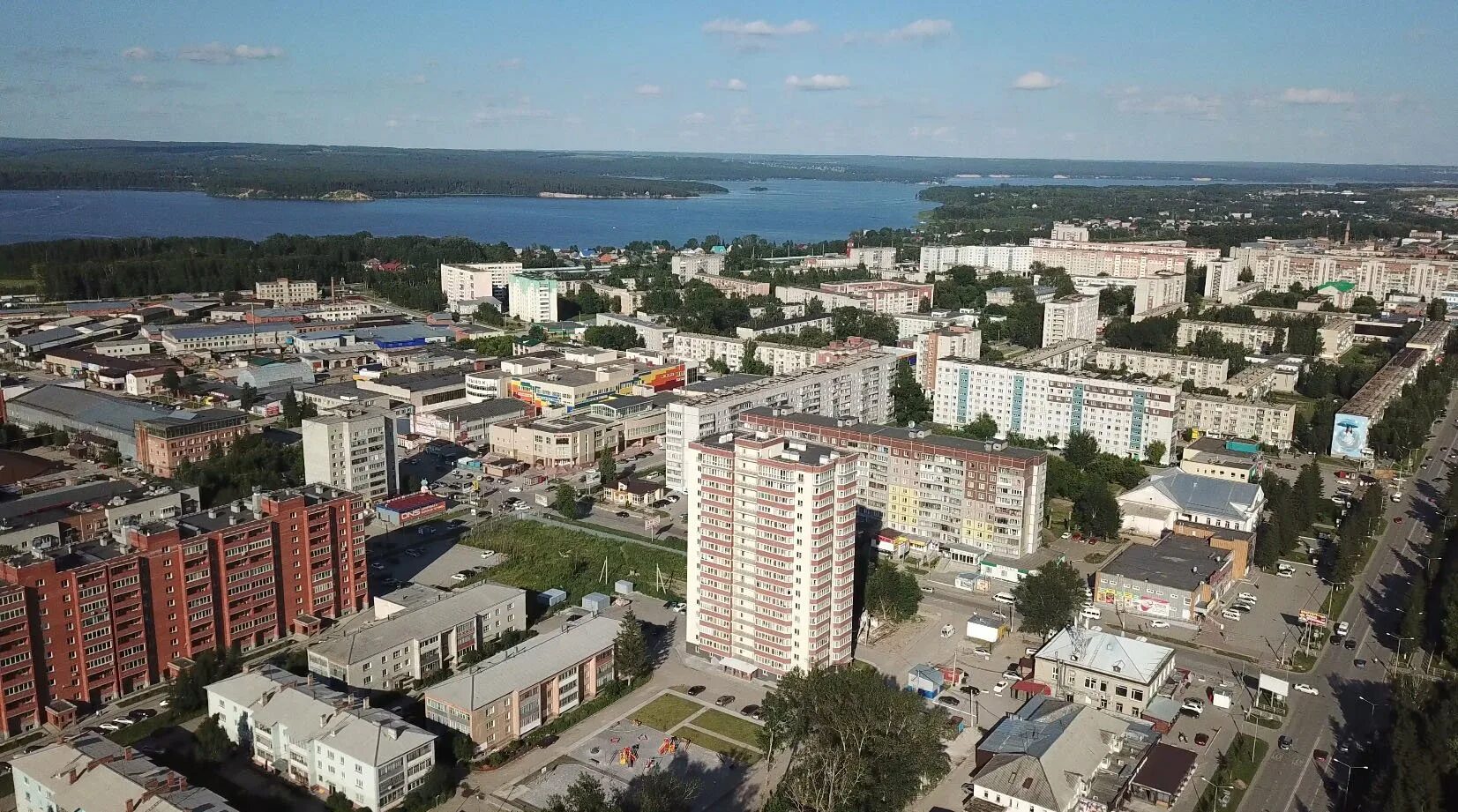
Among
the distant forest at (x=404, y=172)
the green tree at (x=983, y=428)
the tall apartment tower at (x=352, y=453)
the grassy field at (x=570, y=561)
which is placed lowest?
the grassy field at (x=570, y=561)

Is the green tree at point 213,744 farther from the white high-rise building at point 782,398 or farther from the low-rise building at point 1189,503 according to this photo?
the low-rise building at point 1189,503

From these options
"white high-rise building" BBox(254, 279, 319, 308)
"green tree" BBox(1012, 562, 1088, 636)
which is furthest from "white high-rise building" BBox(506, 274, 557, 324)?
"green tree" BBox(1012, 562, 1088, 636)

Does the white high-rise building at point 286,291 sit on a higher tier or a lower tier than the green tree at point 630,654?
higher

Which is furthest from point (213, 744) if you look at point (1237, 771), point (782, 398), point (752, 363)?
point (752, 363)

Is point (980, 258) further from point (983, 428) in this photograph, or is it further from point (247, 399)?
point (247, 399)

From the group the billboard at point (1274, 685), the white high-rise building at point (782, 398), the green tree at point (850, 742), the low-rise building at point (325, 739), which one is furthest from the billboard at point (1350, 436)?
the low-rise building at point (325, 739)

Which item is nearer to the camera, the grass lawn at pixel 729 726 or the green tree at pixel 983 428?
the grass lawn at pixel 729 726

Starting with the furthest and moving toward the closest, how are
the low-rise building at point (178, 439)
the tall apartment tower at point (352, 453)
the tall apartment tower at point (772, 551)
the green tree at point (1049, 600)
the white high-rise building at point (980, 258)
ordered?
the white high-rise building at point (980, 258), the low-rise building at point (178, 439), the tall apartment tower at point (352, 453), the green tree at point (1049, 600), the tall apartment tower at point (772, 551)
